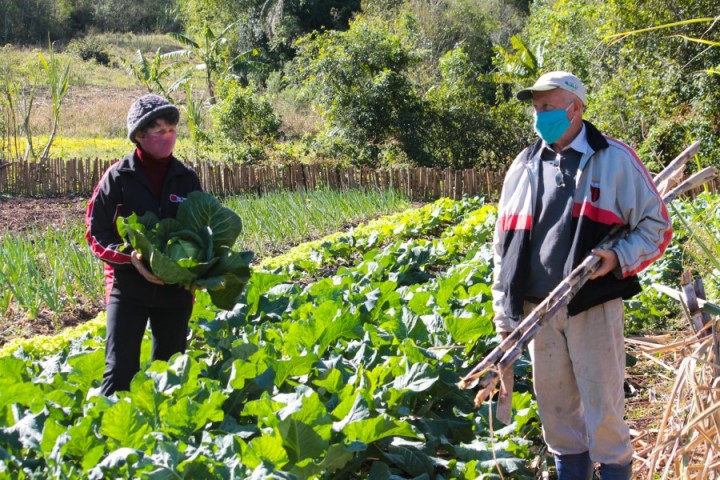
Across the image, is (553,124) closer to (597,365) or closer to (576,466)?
(597,365)

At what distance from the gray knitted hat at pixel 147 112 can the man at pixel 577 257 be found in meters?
1.59

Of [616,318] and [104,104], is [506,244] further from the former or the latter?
[104,104]

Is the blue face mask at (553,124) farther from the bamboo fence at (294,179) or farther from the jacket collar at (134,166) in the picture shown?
the bamboo fence at (294,179)

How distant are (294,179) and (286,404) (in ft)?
41.0

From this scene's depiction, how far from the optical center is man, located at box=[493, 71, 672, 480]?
284 centimetres

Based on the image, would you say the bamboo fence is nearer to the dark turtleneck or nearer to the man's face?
the dark turtleneck

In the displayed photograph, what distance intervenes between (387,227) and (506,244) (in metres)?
5.82

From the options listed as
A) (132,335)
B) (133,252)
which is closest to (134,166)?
(133,252)

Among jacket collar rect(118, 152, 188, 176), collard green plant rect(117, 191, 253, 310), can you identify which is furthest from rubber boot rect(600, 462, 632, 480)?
jacket collar rect(118, 152, 188, 176)

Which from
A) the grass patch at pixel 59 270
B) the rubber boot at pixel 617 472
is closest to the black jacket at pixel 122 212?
the rubber boot at pixel 617 472

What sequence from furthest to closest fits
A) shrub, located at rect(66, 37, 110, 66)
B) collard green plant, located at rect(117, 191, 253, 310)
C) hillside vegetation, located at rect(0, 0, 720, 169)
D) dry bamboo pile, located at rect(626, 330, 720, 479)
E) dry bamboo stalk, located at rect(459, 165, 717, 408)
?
shrub, located at rect(66, 37, 110, 66) → hillside vegetation, located at rect(0, 0, 720, 169) → collard green plant, located at rect(117, 191, 253, 310) → dry bamboo pile, located at rect(626, 330, 720, 479) → dry bamboo stalk, located at rect(459, 165, 717, 408)

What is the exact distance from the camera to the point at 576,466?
122 inches

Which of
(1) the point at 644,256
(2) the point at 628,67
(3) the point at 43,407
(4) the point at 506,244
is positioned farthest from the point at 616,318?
(2) the point at 628,67

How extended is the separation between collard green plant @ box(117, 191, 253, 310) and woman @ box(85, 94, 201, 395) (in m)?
0.11
